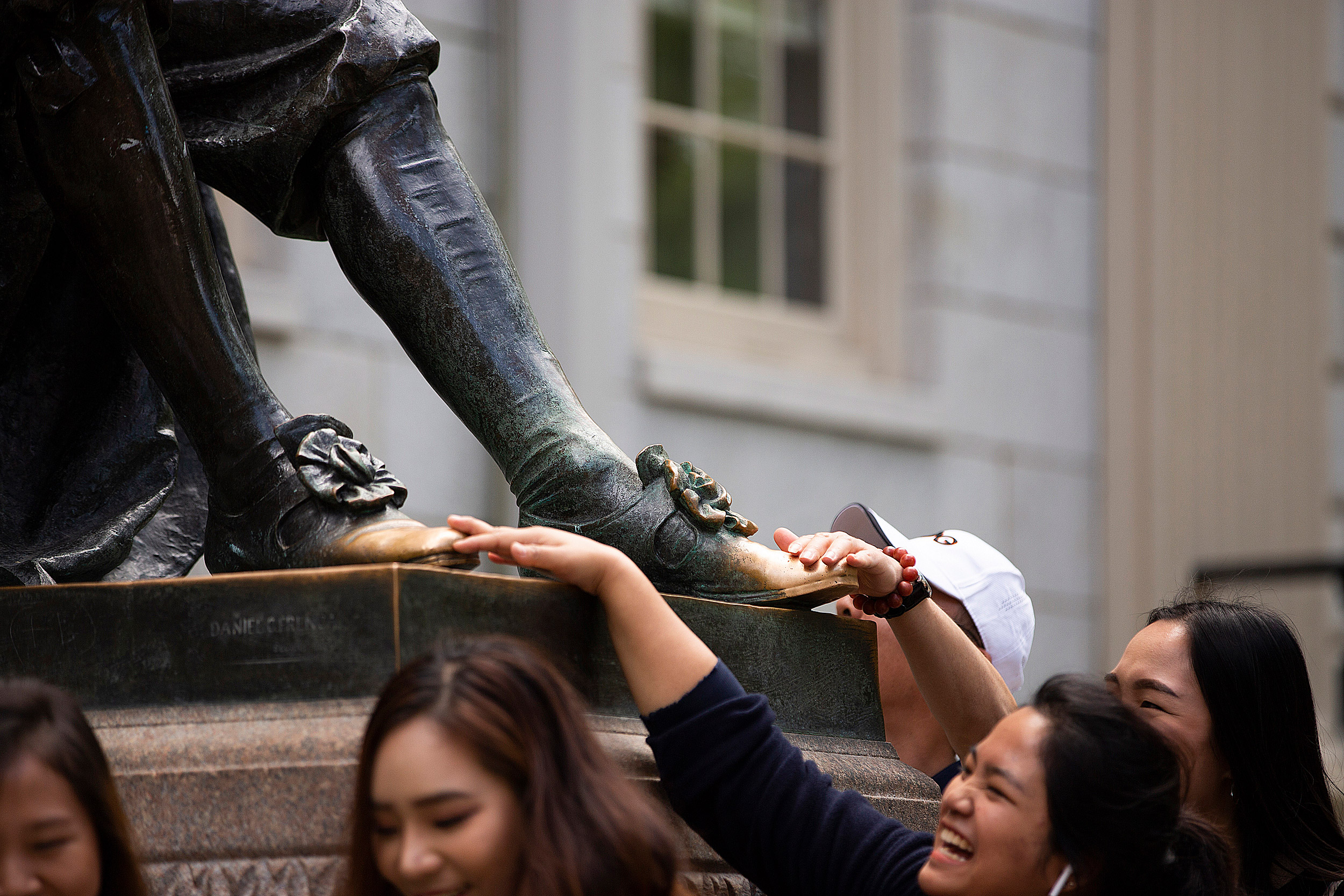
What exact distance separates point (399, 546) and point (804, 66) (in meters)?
5.63

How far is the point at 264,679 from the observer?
6.95 ft

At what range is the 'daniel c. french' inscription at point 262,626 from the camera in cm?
210

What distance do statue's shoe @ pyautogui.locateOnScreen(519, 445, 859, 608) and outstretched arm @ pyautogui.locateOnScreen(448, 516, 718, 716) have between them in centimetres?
21

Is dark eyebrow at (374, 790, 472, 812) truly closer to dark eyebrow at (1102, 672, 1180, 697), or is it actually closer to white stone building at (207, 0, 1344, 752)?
dark eyebrow at (1102, 672, 1180, 697)

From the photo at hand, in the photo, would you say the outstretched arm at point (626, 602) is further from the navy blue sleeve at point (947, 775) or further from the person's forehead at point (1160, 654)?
the navy blue sleeve at point (947, 775)

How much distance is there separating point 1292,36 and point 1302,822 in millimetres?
6529

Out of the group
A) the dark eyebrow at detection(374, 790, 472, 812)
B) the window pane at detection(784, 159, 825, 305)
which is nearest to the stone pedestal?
the dark eyebrow at detection(374, 790, 472, 812)

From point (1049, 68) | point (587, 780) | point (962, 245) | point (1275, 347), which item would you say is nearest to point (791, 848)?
point (587, 780)

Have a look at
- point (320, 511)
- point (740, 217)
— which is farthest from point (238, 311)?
point (740, 217)

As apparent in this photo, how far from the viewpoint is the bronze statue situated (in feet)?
7.52

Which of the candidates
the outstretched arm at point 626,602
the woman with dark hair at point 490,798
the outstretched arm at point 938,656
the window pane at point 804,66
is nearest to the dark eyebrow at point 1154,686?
the outstretched arm at point 938,656

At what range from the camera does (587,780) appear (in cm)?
186

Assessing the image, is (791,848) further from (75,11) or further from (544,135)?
(544,135)

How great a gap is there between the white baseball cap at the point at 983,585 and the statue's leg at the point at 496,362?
52 centimetres
